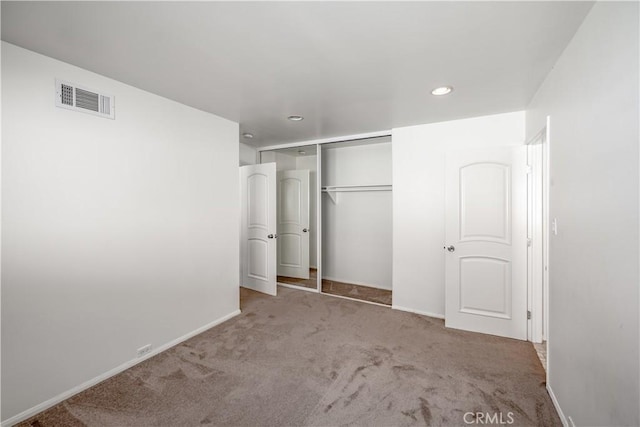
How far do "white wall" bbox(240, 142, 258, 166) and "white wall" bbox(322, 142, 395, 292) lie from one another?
1166mm

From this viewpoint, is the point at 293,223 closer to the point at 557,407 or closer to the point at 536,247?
the point at 536,247

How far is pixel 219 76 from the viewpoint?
216 cm

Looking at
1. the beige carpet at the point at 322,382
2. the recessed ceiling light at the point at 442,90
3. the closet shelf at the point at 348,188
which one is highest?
the recessed ceiling light at the point at 442,90

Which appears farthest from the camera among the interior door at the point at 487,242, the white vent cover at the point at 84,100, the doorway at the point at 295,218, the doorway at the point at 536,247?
the doorway at the point at 295,218

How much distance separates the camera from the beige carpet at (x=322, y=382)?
71.4 inches

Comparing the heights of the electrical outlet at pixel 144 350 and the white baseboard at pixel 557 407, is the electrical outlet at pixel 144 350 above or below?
above

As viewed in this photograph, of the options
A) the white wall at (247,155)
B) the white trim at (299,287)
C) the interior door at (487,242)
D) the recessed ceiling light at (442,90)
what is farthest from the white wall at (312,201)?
the recessed ceiling light at (442,90)

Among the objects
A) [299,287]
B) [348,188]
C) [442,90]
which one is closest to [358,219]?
[348,188]

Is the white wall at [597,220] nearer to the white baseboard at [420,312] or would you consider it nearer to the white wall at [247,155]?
the white baseboard at [420,312]

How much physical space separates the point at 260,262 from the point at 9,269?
2758mm

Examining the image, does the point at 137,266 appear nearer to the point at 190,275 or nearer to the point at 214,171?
the point at 190,275

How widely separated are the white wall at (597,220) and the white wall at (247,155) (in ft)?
12.5

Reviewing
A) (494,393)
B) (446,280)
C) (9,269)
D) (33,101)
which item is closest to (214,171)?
(33,101)

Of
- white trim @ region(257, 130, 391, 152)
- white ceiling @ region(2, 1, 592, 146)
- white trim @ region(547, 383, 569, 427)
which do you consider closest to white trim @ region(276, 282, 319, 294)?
white trim @ region(257, 130, 391, 152)
